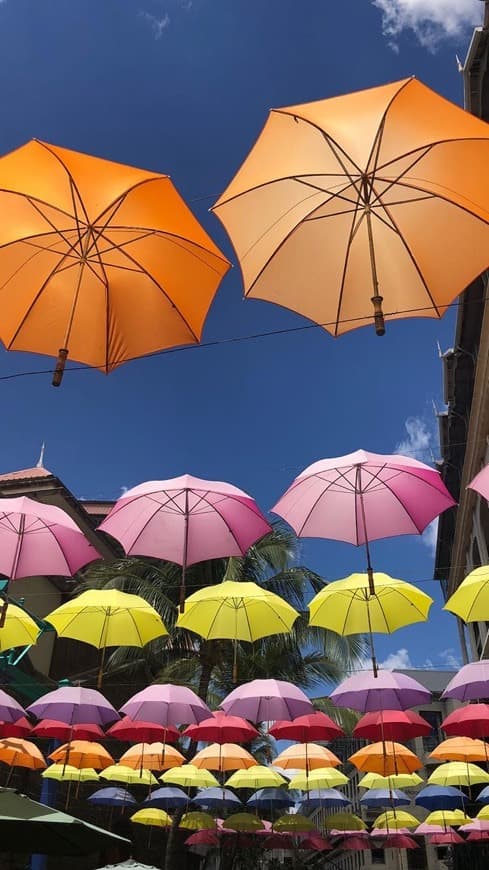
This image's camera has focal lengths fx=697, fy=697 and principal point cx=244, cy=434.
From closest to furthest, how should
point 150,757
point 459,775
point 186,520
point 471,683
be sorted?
1. point 186,520
2. point 471,683
3. point 150,757
4. point 459,775

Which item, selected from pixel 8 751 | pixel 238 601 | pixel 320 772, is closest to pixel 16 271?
pixel 238 601

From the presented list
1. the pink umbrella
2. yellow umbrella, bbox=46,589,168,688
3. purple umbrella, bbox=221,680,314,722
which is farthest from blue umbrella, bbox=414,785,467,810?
the pink umbrella

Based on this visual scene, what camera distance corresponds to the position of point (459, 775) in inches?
608

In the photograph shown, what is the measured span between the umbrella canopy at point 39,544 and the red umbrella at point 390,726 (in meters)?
5.97

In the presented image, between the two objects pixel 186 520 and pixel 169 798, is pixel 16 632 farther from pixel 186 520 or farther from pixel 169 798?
pixel 169 798

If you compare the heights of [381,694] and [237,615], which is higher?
[237,615]

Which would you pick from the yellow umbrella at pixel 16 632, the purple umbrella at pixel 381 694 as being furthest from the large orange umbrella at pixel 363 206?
the yellow umbrella at pixel 16 632

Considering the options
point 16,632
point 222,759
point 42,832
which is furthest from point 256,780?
point 42,832

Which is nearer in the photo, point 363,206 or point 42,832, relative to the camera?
point 42,832

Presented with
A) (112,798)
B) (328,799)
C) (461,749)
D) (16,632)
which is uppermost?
(16,632)

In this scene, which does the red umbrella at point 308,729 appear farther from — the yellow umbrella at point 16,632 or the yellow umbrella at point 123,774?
the yellow umbrella at point 16,632

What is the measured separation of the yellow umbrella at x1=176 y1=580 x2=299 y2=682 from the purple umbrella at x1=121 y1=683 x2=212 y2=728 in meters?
1.68

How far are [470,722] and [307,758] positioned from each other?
4.25 m

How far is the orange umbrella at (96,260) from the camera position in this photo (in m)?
5.80
